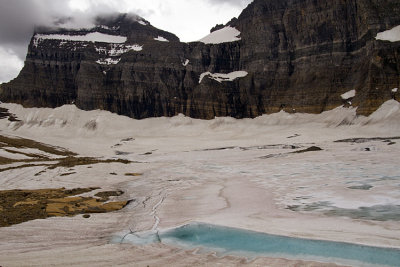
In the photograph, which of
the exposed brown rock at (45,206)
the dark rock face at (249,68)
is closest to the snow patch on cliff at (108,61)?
the dark rock face at (249,68)

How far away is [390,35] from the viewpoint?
89125mm

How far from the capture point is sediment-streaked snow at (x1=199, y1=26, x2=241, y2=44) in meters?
133

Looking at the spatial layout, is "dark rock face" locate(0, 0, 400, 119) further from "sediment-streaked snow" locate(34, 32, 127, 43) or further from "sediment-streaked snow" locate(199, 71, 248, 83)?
"sediment-streaked snow" locate(34, 32, 127, 43)

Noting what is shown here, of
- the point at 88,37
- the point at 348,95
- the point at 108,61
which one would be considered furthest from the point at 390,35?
the point at 88,37

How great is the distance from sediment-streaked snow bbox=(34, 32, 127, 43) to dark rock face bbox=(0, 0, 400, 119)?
6965 mm

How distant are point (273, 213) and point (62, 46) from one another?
6087 inches

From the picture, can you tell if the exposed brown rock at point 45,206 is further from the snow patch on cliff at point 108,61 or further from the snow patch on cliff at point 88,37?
the snow patch on cliff at point 88,37

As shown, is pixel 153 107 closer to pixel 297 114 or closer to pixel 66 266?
pixel 297 114

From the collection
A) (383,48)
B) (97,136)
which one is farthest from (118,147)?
(383,48)

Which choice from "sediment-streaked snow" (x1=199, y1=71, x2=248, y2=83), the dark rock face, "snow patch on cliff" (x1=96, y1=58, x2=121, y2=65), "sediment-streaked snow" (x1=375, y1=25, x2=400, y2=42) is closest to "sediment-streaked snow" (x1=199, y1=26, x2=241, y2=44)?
the dark rock face

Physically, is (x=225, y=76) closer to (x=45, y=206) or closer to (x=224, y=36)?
(x=224, y=36)

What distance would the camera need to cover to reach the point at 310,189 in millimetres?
19734

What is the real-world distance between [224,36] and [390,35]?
6373 centimetres

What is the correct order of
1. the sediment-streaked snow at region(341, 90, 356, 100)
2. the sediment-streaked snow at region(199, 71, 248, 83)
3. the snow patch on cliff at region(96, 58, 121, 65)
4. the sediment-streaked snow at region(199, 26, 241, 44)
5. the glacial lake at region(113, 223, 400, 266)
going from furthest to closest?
the snow patch on cliff at region(96, 58, 121, 65) → the sediment-streaked snow at region(199, 26, 241, 44) → the sediment-streaked snow at region(199, 71, 248, 83) → the sediment-streaked snow at region(341, 90, 356, 100) → the glacial lake at region(113, 223, 400, 266)
